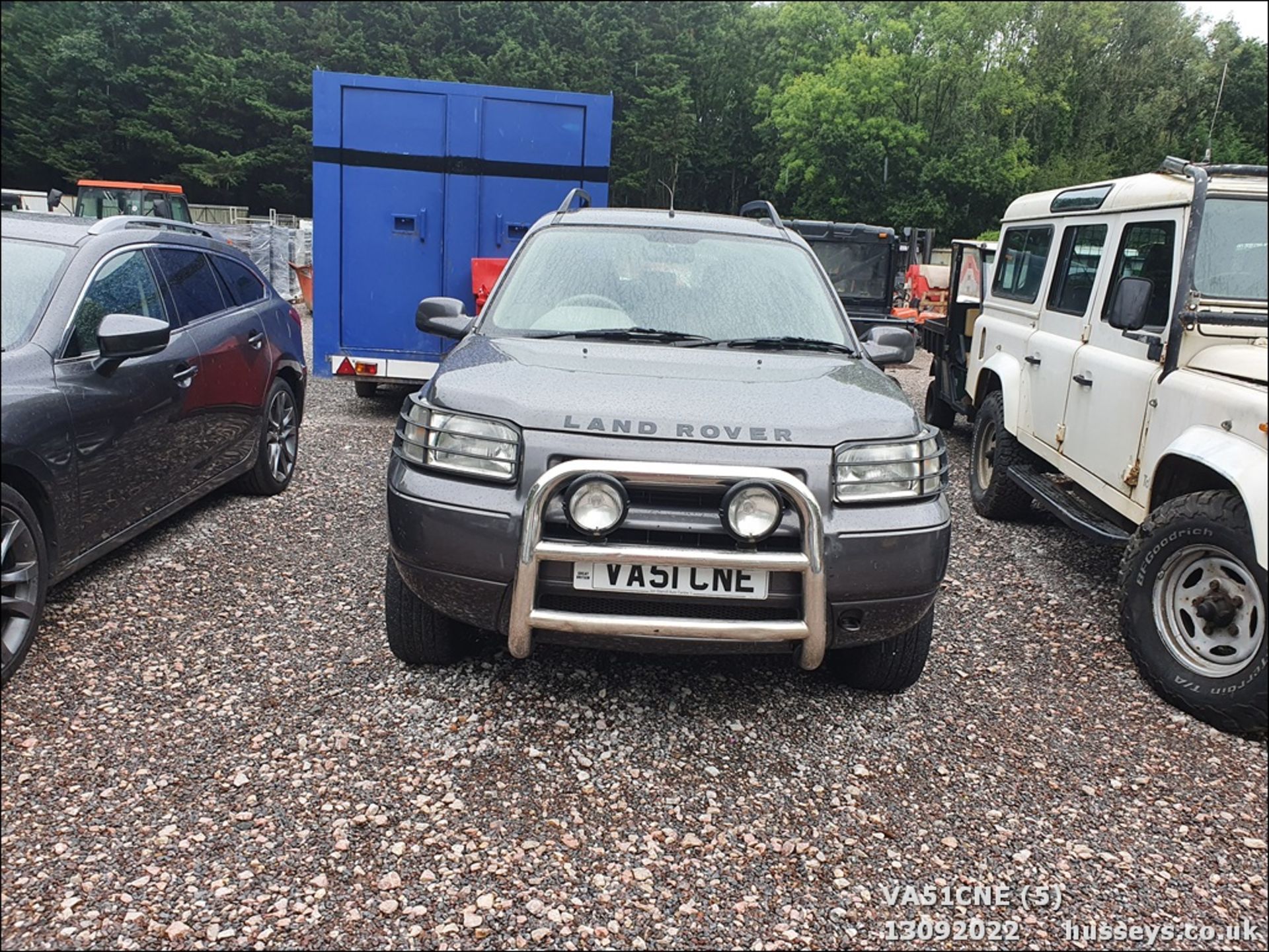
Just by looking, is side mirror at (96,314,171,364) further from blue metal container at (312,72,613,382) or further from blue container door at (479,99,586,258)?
blue container door at (479,99,586,258)

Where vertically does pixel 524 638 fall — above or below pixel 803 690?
above

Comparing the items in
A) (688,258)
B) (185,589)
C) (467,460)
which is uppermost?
(688,258)

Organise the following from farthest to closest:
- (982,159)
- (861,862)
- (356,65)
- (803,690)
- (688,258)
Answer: (356,65) → (982,159) → (688,258) → (803,690) → (861,862)

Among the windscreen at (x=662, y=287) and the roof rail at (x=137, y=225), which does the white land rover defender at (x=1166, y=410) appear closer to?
the windscreen at (x=662, y=287)

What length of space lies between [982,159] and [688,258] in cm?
4326

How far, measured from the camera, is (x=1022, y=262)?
21.6 ft

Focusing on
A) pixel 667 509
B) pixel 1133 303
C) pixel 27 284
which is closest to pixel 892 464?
pixel 667 509

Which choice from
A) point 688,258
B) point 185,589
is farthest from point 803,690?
point 185,589

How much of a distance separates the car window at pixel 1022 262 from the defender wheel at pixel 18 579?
567 centimetres

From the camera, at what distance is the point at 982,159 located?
42.6 meters

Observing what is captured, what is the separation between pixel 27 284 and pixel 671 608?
117 inches

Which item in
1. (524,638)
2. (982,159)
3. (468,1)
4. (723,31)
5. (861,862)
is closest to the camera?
(861,862)

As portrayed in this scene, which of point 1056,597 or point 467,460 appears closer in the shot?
point 467,460

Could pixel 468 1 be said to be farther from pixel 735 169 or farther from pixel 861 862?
pixel 861 862
